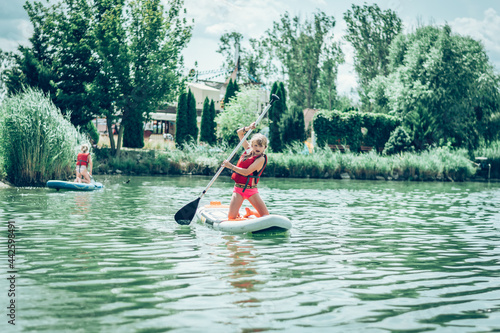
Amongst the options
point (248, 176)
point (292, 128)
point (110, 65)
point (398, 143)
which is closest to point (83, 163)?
point (248, 176)

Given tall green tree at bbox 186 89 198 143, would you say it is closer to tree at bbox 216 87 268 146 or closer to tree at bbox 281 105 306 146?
tree at bbox 216 87 268 146

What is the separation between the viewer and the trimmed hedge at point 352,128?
4009 cm

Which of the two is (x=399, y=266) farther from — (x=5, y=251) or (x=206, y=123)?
(x=206, y=123)

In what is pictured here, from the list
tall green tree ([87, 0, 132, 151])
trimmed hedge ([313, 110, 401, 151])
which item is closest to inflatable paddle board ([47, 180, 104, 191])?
tall green tree ([87, 0, 132, 151])

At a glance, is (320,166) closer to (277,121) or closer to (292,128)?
(292,128)

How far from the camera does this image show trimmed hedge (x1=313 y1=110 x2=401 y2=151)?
132ft

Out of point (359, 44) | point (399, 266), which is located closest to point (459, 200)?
point (399, 266)

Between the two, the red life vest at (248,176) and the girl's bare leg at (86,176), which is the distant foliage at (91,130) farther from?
the red life vest at (248,176)

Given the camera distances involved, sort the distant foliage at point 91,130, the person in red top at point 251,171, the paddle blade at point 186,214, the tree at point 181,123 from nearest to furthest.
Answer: the person in red top at point 251,171
the paddle blade at point 186,214
the distant foliage at point 91,130
the tree at point 181,123

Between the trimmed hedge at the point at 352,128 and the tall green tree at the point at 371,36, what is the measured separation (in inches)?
673

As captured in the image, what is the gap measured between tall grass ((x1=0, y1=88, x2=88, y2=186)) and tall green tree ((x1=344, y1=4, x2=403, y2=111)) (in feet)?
142

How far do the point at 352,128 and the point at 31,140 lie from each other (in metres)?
25.4

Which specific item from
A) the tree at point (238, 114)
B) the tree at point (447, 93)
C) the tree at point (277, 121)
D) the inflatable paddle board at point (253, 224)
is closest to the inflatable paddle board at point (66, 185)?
the inflatable paddle board at point (253, 224)

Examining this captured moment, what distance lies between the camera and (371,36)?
194 ft
